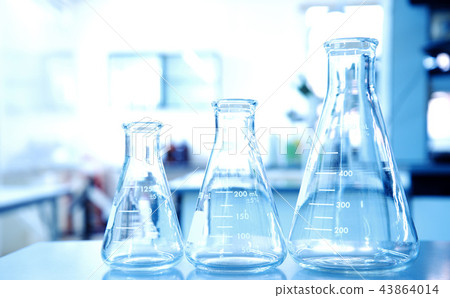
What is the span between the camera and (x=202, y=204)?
1.90 feet

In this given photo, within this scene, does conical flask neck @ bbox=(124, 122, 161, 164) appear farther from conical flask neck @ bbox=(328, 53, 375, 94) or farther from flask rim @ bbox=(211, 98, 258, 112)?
conical flask neck @ bbox=(328, 53, 375, 94)

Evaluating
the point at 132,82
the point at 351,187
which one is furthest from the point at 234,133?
the point at 132,82

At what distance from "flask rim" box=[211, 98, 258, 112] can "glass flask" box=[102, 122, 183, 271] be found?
0.09 meters

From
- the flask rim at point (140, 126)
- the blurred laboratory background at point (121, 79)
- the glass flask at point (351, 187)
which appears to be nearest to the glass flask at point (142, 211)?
the flask rim at point (140, 126)

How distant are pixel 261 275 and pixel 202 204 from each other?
12 centimetres


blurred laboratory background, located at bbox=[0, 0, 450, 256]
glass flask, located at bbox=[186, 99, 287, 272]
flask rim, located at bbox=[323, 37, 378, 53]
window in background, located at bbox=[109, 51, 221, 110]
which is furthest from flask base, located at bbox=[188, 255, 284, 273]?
window in background, located at bbox=[109, 51, 221, 110]

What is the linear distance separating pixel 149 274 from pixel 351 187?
0.26m

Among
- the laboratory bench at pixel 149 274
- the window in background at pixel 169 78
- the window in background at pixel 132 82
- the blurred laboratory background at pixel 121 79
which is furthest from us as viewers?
the window in background at pixel 132 82

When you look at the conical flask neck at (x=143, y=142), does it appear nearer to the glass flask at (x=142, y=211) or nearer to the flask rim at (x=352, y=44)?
the glass flask at (x=142, y=211)

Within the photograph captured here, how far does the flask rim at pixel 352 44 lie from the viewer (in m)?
0.55

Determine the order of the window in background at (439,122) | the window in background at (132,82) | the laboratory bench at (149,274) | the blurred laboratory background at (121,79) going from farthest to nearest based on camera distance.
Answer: the window in background at (132,82), the blurred laboratory background at (121,79), the window in background at (439,122), the laboratory bench at (149,274)

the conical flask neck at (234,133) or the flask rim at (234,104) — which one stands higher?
the flask rim at (234,104)

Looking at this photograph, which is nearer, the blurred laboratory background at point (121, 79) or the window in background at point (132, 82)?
the blurred laboratory background at point (121, 79)

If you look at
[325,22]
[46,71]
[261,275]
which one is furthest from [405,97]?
[46,71]
